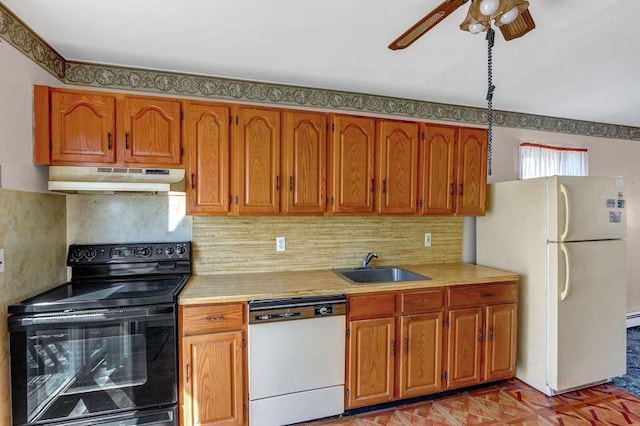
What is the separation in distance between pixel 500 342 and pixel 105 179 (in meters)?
3.09

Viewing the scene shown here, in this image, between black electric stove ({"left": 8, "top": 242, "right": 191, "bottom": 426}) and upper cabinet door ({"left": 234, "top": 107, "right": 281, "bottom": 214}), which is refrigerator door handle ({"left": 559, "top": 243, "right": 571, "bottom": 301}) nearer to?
upper cabinet door ({"left": 234, "top": 107, "right": 281, "bottom": 214})

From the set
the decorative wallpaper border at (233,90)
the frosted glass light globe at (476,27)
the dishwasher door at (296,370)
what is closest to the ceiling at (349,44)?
Result: the decorative wallpaper border at (233,90)

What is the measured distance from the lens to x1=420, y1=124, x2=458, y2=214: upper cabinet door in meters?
2.72

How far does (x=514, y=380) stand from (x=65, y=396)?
321 cm

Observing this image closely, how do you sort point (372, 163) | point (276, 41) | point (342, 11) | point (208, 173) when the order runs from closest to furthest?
point (342, 11)
point (276, 41)
point (208, 173)
point (372, 163)

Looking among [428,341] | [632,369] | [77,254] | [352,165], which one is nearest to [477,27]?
[352,165]

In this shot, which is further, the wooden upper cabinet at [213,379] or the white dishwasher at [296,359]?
the white dishwasher at [296,359]

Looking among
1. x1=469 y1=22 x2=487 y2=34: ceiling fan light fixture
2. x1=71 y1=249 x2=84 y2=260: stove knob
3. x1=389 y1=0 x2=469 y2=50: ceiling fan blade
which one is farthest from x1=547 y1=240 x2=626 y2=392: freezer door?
x1=71 y1=249 x2=84 y2=260: stove knob

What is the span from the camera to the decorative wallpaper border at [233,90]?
6.47 ft

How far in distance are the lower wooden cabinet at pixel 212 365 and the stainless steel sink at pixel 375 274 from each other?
39.8 inches

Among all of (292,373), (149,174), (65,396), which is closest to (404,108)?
(149,174)

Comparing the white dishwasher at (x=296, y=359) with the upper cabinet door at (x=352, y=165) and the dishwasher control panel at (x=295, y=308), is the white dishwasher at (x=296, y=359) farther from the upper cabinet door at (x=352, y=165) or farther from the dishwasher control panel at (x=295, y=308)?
the upper cabinet door at (x=352, y=165)

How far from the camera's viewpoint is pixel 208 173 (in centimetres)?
226

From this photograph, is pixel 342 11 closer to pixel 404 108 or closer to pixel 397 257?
pixel 404 108
